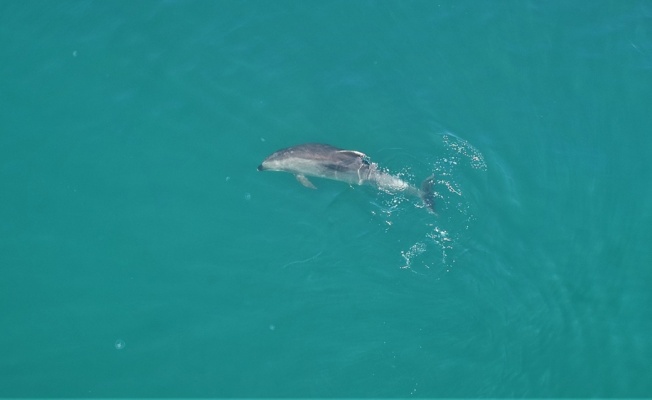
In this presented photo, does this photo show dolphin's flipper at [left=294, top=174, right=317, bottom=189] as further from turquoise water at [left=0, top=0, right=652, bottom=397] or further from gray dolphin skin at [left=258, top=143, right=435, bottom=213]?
turquoise water at [left=0, top=0, right=652, bottom=397]

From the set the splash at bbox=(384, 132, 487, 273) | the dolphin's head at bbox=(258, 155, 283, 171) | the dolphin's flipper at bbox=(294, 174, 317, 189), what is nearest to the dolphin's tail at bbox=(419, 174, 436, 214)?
the splash at bbox=(384, 132, 487, 273)

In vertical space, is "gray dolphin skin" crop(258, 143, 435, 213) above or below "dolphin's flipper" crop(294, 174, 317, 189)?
above

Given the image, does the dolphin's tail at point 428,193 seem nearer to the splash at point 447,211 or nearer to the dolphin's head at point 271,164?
the splash at point 447,211

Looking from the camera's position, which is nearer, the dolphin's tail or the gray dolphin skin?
the dolphin's tail

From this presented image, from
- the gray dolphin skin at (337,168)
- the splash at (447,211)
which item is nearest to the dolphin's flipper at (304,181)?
the gray dolphin skin at (337,168)

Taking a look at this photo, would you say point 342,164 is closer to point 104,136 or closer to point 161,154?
point 161,154

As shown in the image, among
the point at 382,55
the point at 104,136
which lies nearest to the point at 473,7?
the point at 382,55
